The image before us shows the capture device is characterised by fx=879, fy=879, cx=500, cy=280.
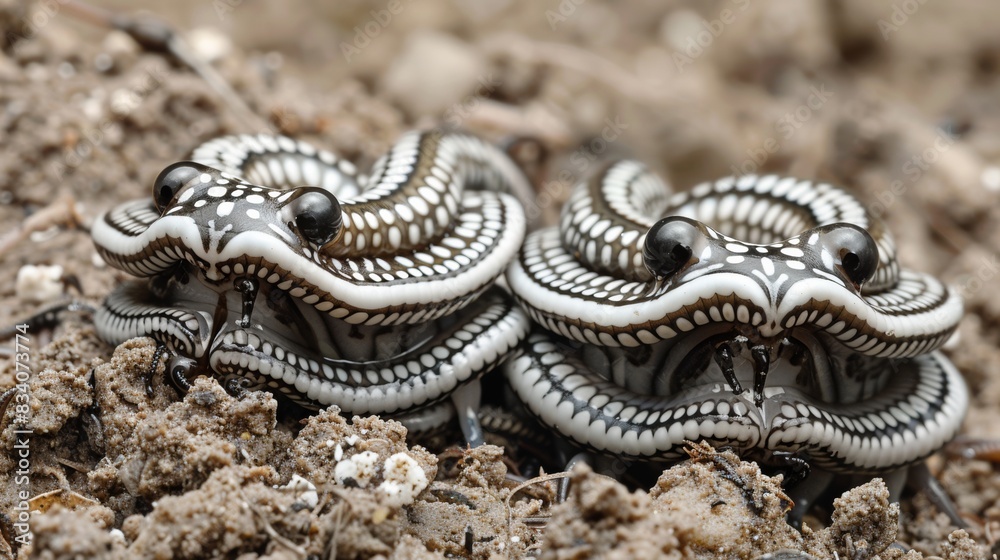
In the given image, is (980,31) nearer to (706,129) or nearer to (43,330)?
(706,129)

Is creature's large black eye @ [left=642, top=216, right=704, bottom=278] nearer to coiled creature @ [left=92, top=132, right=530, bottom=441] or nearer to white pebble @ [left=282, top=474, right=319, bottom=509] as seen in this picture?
coiled creature @ [left=92, top=132, right=530, bottom=441]

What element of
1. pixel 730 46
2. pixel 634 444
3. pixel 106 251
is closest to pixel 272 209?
pixel 106 251

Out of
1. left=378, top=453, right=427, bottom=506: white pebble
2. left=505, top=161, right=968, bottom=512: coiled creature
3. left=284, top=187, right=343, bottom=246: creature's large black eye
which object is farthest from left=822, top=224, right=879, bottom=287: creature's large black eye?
left=284, top=187, right=343, bottom=246: creature's large black eye

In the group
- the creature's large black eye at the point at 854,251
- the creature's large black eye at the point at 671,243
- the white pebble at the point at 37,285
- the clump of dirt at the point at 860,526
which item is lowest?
the white pebble at the point at 37,285

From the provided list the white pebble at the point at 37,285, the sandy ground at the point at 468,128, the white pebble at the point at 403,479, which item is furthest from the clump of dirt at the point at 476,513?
the white pebble at the point at 37,285

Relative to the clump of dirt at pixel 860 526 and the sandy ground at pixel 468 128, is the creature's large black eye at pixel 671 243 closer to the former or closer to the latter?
the sandy ground at pixel 468 128

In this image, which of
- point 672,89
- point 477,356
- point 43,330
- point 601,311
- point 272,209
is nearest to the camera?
point 272,209

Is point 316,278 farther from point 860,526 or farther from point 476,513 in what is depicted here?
point 860,526
